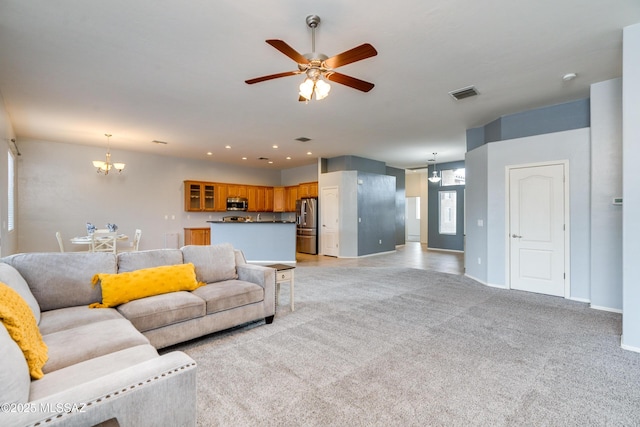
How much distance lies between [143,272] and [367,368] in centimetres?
225

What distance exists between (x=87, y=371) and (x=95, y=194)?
7.65 m

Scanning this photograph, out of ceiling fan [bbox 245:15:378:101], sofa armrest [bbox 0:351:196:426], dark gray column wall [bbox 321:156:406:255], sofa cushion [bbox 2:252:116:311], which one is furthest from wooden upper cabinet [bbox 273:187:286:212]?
sofa armrest [bbox 0:351:196:426]

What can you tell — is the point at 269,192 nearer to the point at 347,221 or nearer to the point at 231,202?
the point at 231,202

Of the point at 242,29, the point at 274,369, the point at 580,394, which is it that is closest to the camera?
the point at 580,394

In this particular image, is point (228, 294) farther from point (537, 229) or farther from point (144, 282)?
point (537, 229)

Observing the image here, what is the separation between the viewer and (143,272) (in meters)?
2.90

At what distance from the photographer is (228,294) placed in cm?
309

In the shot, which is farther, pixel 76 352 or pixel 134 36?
pixel 134 36

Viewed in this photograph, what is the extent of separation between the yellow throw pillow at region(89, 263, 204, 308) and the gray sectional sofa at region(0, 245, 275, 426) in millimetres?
77

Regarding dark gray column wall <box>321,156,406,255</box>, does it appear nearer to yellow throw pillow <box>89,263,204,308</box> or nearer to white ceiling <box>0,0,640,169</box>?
white ceiling <box>0,0,640,169</box>

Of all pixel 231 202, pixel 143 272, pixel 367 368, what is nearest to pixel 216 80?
pixel 143 272

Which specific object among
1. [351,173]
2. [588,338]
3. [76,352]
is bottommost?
[588,338]

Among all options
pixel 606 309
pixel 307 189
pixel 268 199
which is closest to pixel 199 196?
pixel 268 199

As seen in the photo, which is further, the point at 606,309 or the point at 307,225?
the point at 307,225
